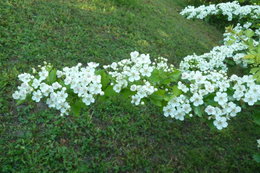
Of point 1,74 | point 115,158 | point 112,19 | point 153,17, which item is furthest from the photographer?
point 153,17

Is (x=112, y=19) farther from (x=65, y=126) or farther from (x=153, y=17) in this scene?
(x=65, y=126)

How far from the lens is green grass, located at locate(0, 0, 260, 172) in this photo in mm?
3004

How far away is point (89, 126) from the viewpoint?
339 centimetres

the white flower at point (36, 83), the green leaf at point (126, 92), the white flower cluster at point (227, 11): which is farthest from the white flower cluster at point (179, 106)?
the white flower cluster at point (227, 11)

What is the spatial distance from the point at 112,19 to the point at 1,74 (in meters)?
3.06

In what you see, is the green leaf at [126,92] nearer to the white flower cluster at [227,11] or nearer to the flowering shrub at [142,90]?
the flowering shrub at [142,90]

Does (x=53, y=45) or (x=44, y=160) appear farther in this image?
(x=53, y=45)

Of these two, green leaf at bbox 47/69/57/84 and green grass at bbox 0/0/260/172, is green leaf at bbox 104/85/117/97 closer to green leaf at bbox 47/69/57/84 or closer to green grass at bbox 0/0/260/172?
green leaf at bbox 47/69/57/84

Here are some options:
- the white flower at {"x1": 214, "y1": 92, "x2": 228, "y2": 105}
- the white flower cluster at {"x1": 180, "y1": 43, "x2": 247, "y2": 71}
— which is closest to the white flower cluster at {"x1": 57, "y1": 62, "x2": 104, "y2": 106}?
the white flower at {"x1": 214, "y1": 92, "x2": 228, "y2": 105}

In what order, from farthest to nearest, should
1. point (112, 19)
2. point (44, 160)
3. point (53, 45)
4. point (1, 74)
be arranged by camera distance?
point (112, 19), point (53, 45), point (1, 74), point (44, 160)

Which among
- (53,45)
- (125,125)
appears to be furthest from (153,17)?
(125,125)

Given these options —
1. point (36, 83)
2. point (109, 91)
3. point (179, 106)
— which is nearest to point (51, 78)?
point (36, 83)

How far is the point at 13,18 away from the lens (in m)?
4.89

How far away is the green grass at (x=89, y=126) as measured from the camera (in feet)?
9.86
